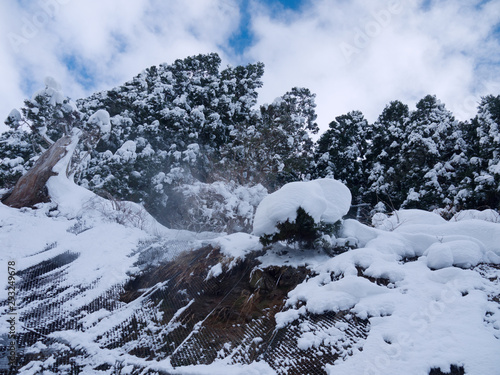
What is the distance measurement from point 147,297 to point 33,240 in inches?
94.2

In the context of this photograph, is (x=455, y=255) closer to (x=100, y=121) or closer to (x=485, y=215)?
(x=485, y=215)

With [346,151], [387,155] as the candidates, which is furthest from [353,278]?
[387,155]

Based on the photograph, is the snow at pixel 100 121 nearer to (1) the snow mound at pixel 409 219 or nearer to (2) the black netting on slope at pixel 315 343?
(1) the snow mound at pixel 409 219

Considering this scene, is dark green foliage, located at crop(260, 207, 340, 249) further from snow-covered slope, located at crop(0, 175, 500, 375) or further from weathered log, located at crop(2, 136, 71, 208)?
weathered log, located at crop(2, 136, 71, 208)

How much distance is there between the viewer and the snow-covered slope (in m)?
2.02

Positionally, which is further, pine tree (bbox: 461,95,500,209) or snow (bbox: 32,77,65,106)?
pine tree (bbox: 461,95,500,209)

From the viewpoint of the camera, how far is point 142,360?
225cm

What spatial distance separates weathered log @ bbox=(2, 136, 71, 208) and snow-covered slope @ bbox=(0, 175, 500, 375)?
1428 millimetres

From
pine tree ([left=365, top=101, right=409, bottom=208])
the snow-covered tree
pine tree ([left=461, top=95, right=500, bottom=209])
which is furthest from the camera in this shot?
the snow-covered tree

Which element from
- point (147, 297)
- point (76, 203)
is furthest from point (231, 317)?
point (76, 203)

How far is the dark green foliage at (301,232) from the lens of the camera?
3453 millimetres

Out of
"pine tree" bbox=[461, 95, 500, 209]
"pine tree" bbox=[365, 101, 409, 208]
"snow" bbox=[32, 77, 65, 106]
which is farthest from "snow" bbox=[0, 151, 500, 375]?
"pine tree" bbox=[365, 101, 409, 208]

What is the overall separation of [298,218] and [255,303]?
114 cm

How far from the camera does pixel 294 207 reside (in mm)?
3473
